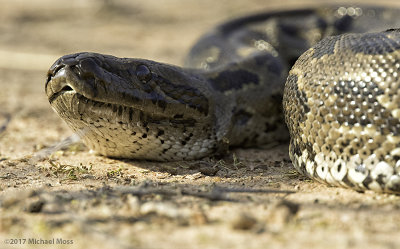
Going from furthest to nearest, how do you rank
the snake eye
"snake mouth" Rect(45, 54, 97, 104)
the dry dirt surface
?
the snake eye, "snake mouth" Rect(45, 54, 97, 104), the dry dirt surface

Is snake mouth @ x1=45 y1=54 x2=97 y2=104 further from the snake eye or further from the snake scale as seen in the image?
the snake eye

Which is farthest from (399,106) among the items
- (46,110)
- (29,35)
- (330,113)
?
(29,35)

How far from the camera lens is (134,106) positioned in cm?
492

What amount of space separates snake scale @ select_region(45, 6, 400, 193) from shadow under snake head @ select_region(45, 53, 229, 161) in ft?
0.04

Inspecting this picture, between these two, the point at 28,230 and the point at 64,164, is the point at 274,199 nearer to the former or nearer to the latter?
the point at 28,230

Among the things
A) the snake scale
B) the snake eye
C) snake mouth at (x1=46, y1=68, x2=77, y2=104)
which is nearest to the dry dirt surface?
the snake scale

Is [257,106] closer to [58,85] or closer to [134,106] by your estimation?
[134,106]

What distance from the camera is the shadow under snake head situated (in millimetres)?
4707

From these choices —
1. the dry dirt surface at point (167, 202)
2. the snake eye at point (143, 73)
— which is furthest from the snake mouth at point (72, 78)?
the dry dirt surface at point (167, 202)

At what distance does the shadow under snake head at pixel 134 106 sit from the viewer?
4.71m

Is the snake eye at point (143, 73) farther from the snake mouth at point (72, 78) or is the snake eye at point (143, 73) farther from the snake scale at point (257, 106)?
the snake mouth at point (72, 78)

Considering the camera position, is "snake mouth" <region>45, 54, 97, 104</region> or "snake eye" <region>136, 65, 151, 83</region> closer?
"snake mouth" <region>45, 54, 97, 104</region>

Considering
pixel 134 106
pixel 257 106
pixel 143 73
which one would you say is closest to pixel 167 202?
pixel 134 106

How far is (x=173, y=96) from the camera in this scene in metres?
5.25
